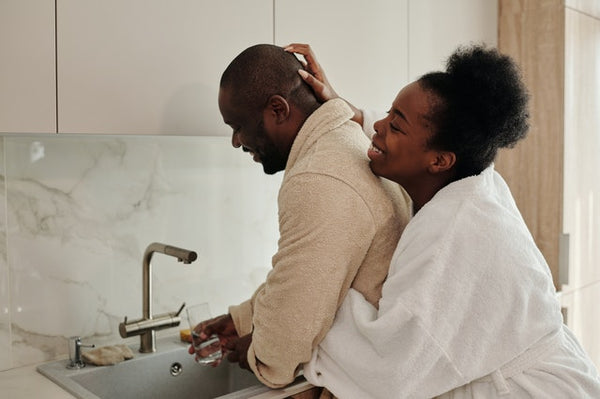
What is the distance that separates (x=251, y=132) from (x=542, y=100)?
1.36m

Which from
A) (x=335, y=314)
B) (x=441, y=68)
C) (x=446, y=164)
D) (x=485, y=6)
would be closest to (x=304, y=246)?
(x=335, y=314)

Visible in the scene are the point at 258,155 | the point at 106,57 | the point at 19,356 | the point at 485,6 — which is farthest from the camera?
the point at 485,6

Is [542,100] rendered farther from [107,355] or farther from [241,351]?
[107,355]

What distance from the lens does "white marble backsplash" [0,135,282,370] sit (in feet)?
5.17

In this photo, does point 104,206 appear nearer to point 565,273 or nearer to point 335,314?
point 335,314

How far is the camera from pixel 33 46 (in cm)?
117

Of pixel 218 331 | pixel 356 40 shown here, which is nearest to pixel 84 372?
pixel 218 331

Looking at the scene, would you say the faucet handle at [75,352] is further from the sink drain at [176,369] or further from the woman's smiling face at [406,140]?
the woman's smiling face at [406,140]

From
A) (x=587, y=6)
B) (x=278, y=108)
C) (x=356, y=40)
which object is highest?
(x=587, y=6)

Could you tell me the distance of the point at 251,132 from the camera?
1353 millimetres

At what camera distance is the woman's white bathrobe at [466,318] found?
1.12m

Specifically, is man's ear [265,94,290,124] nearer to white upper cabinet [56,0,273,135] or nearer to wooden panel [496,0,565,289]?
white upper cabinet [56,0,273,135]

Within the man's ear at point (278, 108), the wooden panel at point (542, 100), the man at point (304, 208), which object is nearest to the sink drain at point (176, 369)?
the man at point (304, 208)

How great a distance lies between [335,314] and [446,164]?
355 millimetres
